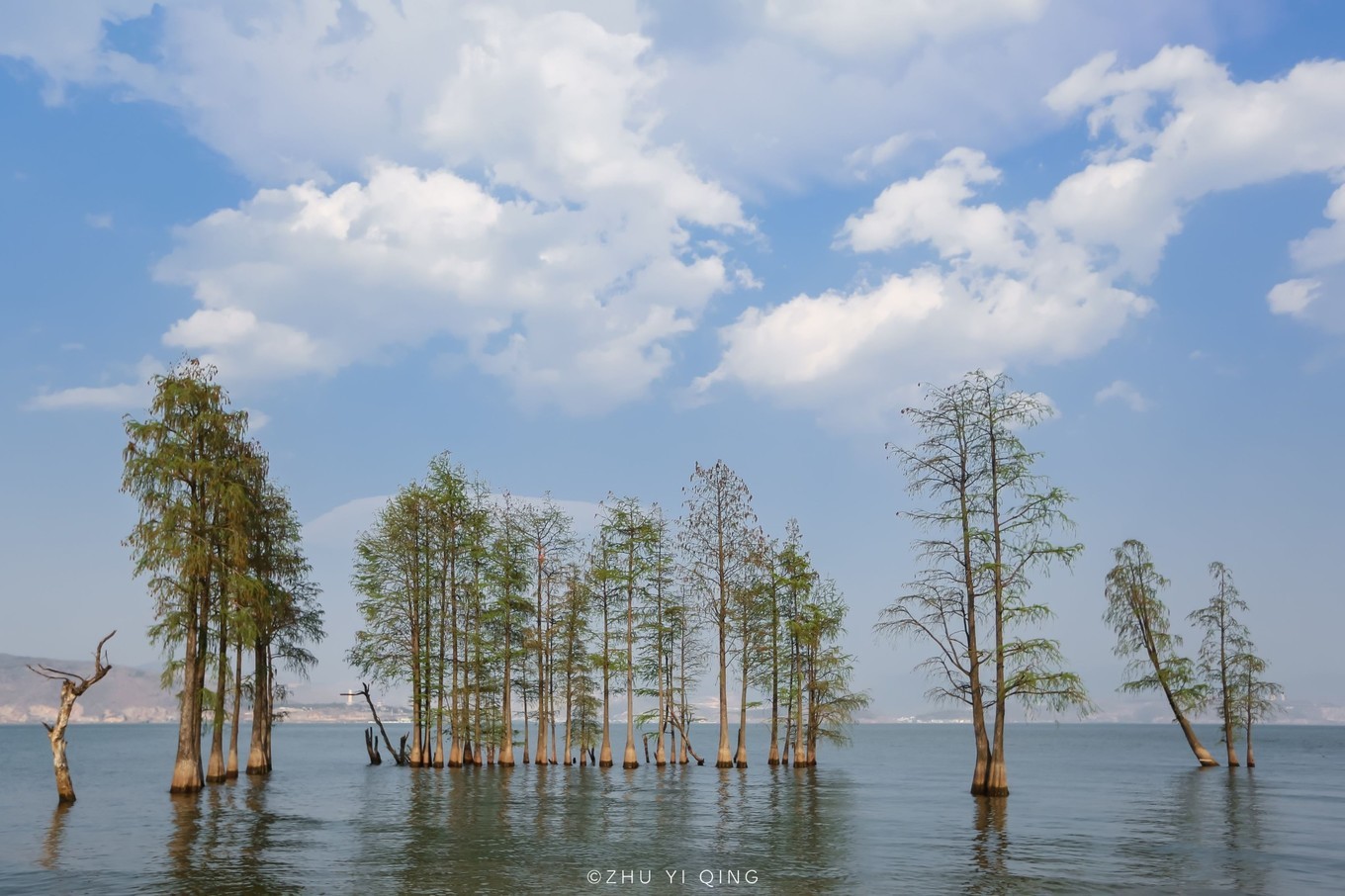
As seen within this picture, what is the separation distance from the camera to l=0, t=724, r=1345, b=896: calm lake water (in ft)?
77.9

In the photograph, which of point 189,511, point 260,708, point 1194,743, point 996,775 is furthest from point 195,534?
point 1194,743

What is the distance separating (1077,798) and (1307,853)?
23.1 m

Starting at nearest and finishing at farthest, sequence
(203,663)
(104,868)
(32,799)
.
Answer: (104,868) < (203,663) < (32,799)

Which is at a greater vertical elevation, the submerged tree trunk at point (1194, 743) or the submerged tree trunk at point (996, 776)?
the submerged tree trunk at point (996, 776)

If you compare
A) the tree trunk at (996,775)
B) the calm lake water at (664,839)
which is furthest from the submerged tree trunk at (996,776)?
the calm lake water at (664,839)

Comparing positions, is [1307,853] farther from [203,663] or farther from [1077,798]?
[203,663]

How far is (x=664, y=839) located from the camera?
31203mm

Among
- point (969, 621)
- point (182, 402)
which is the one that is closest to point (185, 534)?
point (182, 402)

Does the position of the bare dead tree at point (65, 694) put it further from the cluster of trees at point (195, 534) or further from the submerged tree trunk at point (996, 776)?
the submerged tree trunk at point (996, 776)

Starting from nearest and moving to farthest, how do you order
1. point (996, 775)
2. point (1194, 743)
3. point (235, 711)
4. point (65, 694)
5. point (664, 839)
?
point (664, 839)
point (65, 694)
point (996, 775)
point (235, 711)
point (1194, 743)

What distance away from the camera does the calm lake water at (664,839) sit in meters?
23.7

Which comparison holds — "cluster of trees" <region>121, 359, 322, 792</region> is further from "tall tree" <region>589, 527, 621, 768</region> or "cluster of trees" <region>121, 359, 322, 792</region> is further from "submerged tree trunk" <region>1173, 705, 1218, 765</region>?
"submerged tree trunk" <region>1173, 705, 1218, 765</region>

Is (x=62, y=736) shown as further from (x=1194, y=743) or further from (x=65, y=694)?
(x=1194, y=743)

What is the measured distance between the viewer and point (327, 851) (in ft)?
93.9
